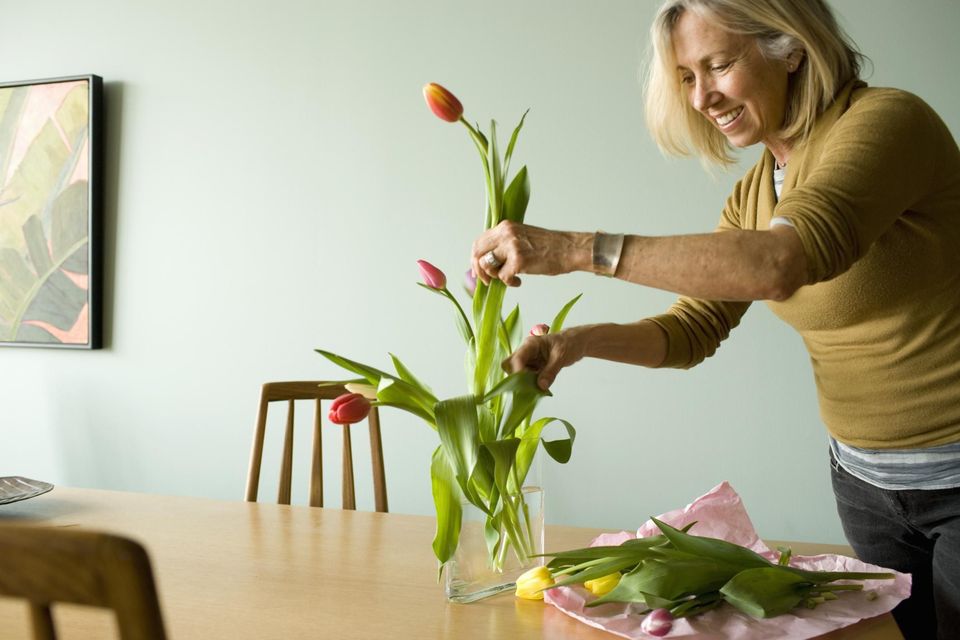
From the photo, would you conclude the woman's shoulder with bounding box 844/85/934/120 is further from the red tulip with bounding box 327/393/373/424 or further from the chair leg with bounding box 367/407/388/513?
the chair leg with bounding box 367/407/388/513

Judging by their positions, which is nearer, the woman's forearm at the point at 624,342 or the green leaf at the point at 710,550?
the green leaf at the point at 710,550

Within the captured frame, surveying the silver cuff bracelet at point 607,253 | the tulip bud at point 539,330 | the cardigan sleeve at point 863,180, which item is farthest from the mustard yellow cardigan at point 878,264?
the tulip bud at point 539,330

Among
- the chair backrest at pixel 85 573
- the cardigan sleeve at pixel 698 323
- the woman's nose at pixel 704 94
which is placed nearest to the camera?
the chair backrest at pixel 85 573

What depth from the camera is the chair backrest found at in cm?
58

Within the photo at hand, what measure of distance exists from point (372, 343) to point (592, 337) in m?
1.58

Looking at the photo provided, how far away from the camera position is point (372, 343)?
9.72ft

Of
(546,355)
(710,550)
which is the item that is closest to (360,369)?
(546,355)

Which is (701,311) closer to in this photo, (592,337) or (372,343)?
(592,337)

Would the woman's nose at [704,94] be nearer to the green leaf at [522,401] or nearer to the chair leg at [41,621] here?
the green leaf at [522,401]

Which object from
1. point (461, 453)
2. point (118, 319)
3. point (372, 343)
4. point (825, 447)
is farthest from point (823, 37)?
point (118, 319)

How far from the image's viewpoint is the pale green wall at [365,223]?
2604 mm

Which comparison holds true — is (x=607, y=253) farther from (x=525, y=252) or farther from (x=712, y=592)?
(x=712, y=592)

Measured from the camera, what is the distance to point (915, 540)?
1462 millimetres

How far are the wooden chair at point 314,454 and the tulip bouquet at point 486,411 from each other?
783 millimetres
